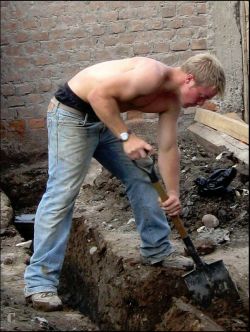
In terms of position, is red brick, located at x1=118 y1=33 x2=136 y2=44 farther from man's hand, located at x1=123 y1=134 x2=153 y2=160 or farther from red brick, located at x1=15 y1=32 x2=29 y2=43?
man's hand, located at x1=123 y1=134 x2=153 y2=160

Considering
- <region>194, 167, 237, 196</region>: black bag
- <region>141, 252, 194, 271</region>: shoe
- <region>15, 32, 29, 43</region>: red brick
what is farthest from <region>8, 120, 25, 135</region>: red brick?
<region>141, 252, 194, 271</region>: shoe

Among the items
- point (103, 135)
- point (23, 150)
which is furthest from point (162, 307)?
point (23, 150)

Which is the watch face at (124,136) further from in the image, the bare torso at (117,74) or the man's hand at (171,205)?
the man's hand at (171,205)

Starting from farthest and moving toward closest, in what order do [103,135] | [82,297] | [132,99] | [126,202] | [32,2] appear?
[32,2] → [126,202] → [82,297] → [103,135] → [132,99]

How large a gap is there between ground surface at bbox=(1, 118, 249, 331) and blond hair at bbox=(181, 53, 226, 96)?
1242 millimetres

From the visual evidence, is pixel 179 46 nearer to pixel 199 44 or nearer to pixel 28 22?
pixel 199 44

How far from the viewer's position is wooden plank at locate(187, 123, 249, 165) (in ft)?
19.5

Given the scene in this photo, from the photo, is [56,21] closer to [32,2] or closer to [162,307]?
[32,2]

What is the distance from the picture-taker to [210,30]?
284 inches

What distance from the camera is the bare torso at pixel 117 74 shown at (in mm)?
3828

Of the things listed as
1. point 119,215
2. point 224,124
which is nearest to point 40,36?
point 224,124

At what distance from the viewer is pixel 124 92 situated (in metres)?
3.76

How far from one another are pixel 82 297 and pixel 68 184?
4.23 feet

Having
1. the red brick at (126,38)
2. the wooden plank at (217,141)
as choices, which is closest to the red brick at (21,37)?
the red brick at (126,38)
